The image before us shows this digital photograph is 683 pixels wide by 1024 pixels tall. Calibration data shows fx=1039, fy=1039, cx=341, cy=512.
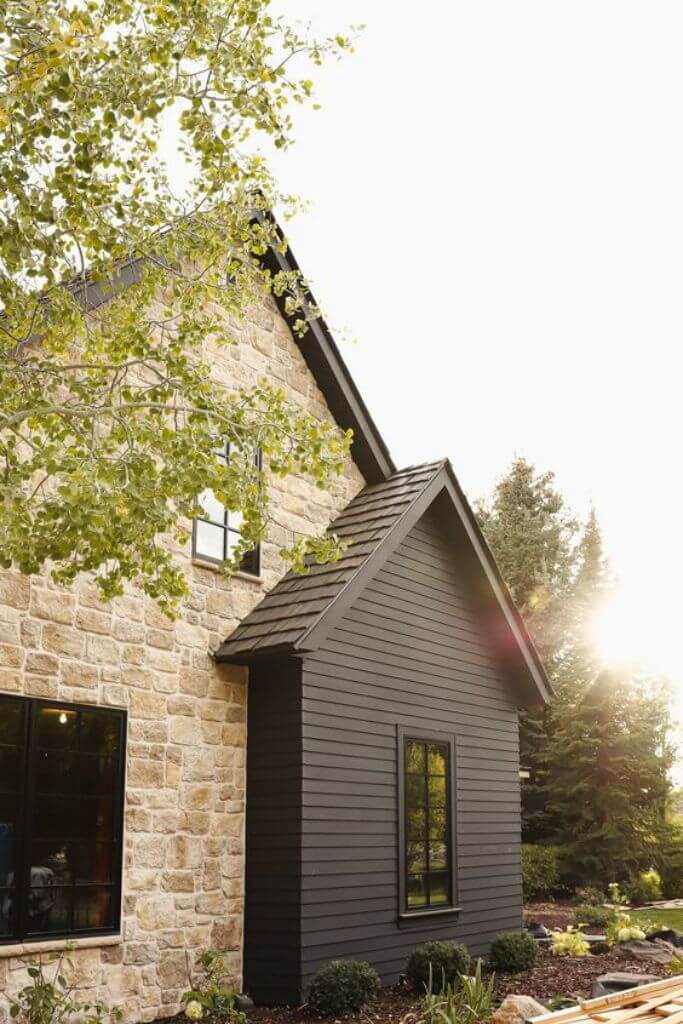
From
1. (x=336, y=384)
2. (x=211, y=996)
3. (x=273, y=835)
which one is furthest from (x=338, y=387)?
(x=211, y=996)

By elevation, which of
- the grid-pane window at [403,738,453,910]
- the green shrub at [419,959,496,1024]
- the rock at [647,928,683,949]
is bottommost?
the rock at [647,928,683,949]

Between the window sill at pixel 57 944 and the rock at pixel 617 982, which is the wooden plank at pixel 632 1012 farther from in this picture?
the window sill at pixel 57 944

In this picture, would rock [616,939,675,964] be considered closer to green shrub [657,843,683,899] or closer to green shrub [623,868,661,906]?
green shrub [623,868,661,906]

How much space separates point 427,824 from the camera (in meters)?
11.3

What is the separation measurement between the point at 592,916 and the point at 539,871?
14.6 feet

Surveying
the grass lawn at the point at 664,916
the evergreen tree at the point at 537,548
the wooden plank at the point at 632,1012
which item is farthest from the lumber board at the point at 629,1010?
the evergreen tree at the point at 537,548

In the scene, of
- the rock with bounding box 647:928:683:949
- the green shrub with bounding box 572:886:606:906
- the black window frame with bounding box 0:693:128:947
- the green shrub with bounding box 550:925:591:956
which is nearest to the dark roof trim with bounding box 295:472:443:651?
the black window frame with bounding box 0:693:128:947

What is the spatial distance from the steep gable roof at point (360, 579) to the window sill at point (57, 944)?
2661 millimetres

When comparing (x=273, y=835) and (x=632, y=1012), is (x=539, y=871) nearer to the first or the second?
(x=273, y=835)

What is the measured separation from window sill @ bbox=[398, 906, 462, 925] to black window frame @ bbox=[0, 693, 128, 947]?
328 cm

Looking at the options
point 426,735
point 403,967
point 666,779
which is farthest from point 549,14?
point 666,779

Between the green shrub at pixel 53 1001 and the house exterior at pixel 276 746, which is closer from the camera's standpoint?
the green shrub at pixel 53 1001

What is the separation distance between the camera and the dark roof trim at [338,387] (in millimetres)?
12055

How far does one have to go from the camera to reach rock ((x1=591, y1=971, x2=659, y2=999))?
956cm
